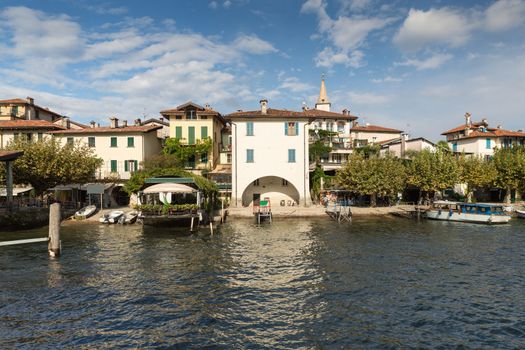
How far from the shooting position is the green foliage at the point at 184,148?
48.0 m

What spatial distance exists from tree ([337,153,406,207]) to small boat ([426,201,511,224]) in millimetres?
5359

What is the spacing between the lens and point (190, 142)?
4903 centimetres

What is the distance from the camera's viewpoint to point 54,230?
20172 mm

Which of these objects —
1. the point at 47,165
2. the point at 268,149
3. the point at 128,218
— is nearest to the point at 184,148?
the point at 268,149

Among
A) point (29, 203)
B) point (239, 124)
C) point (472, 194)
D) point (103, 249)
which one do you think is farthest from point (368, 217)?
point (29, 203)

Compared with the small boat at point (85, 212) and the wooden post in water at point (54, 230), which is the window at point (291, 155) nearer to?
the small boat at point (85, 212)

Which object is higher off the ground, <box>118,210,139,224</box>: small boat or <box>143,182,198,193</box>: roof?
<box>143,182,198,193</box>: roof

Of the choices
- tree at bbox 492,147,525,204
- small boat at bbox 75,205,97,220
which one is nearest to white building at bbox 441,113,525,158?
tree at bbox 492,147,525,204

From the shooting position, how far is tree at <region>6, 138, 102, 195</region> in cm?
3544

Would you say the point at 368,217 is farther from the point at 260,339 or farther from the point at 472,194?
the point at 260,339

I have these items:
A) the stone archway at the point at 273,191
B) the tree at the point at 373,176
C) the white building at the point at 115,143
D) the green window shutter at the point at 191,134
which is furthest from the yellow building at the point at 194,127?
the tree at the point at 373,176

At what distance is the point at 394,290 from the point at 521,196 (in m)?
47.5

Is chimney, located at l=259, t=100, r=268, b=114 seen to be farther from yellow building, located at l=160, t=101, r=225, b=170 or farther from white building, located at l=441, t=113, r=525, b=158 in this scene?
white building, located at l=441, t=113, r=525, b=158

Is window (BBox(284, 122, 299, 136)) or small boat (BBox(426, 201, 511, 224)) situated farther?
window (BBox(284, 122, 299, 136))
